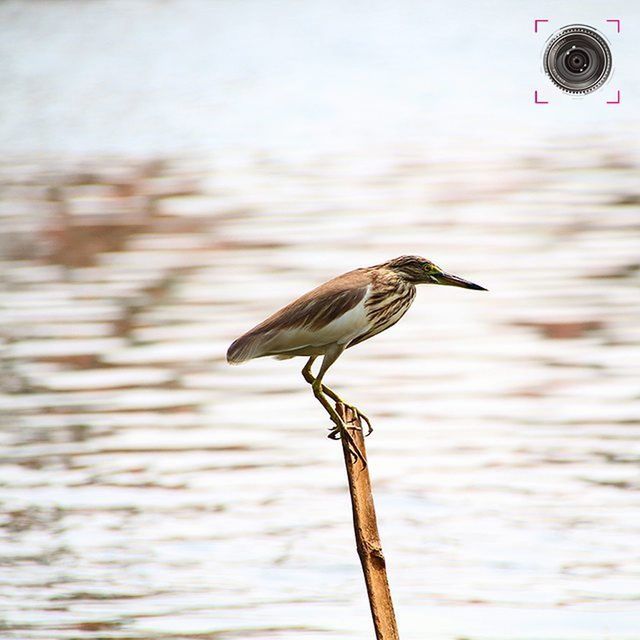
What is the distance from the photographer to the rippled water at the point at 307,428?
8.58 meters

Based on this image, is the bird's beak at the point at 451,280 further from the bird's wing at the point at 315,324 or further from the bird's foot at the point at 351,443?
the bird's foot at the point at 351,443

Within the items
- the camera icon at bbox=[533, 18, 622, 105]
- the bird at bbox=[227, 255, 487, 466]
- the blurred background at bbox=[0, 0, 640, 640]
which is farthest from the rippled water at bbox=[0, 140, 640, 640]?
the bird at bbox=[227, 255, 487, 466]

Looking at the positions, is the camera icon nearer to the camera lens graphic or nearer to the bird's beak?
the camera lens graphic

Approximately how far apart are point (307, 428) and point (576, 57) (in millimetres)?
4561

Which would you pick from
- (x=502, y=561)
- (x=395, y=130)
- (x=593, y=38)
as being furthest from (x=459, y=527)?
(x=395, y=130)

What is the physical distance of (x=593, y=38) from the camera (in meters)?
12.0

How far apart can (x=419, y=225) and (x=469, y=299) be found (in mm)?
2922

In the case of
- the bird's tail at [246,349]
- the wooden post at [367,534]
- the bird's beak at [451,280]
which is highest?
the bird's beak at [451,280]

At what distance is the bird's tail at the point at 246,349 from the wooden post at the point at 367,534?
0.35 m

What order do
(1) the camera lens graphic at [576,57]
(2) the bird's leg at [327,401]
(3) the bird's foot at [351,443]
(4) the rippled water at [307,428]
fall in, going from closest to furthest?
(2) the bird's leg at [327,401] → (3) the bird's foot at [351,443] → (4) the rippled water at [307,428] → (1) the camera lens graphic at [576,57]

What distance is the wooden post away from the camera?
5379mm

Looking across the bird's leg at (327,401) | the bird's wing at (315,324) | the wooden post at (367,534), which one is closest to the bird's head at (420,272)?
the bird's wing at (315,324)

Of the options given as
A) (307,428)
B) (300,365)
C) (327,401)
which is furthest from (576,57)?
(327,401)

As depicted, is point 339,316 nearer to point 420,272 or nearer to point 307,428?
point 420,272
